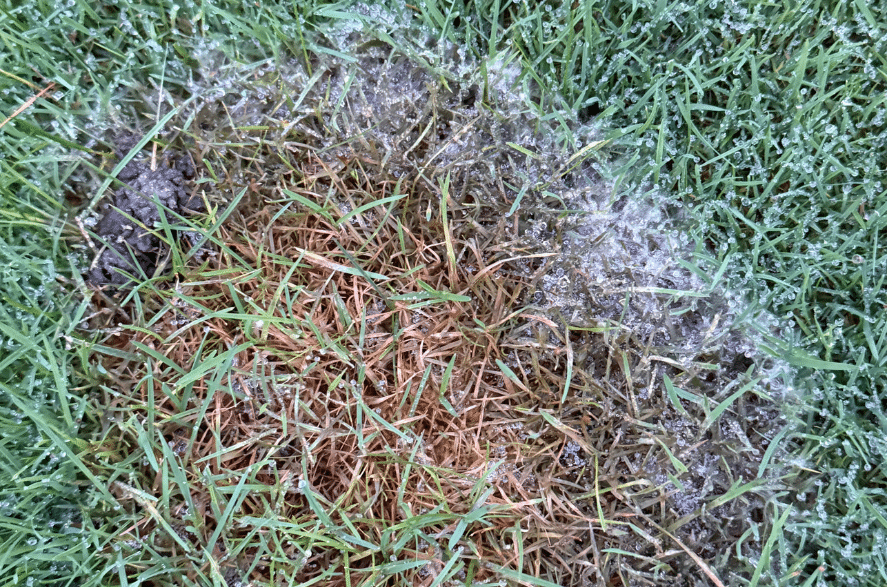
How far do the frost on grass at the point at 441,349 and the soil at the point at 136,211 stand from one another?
0.11 meters

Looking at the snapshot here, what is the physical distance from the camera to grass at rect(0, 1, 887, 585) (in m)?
1.36

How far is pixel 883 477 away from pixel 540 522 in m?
0.87

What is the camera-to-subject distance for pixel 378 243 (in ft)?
4.90

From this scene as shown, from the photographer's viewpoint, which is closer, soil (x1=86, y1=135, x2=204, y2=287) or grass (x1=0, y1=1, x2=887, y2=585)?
grass (x1=0, y1=1, x2=887, y2=585)

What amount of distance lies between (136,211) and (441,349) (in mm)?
897

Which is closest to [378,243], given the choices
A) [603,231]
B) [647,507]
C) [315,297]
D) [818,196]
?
[315,297]

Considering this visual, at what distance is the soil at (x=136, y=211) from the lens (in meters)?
1.47

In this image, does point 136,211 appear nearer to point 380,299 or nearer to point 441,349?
point 380,299

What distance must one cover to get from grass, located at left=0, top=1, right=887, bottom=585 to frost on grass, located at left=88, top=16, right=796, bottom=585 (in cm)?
1

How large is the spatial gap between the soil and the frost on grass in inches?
4.3

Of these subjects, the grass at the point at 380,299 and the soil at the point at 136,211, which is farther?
the soil at the point at 136,211

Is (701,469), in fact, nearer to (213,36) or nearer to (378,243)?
(378,243)

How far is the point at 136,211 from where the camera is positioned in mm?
1479

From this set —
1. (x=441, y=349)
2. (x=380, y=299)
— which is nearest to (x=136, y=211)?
(x=380, y=299)
